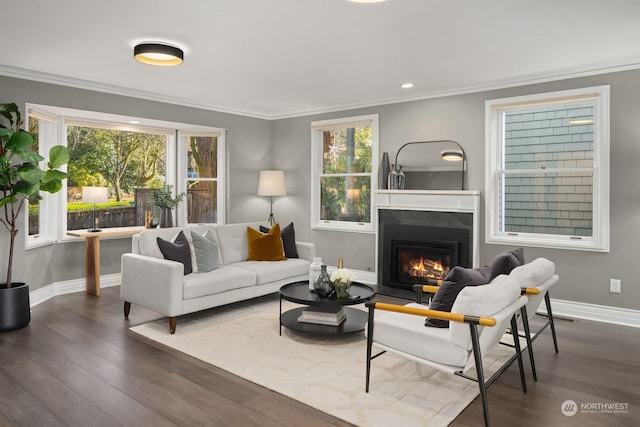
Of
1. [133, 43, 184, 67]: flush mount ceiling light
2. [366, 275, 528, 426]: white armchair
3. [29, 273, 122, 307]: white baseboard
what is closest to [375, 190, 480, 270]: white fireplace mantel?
[366, 275, 528, 426]: white armchair

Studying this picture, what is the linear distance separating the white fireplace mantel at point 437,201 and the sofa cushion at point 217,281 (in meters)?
2.13

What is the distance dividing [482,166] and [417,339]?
317 centimetres

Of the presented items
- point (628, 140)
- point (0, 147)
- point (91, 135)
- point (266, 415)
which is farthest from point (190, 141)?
point (628, 140)

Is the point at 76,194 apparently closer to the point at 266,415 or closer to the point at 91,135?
the point at 91,135

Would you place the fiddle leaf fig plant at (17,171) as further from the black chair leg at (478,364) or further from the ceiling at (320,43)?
the black chair leg at (478,364)

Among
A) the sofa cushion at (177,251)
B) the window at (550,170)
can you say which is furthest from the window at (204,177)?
the window at (550,170)

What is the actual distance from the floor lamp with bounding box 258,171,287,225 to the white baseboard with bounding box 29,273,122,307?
2.36 metres

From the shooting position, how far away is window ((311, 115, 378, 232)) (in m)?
6.31

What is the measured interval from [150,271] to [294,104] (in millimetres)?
3290

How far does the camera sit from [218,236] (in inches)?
203

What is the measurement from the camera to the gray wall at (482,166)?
14.2 ft

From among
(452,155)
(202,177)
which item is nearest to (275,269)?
(452,155)

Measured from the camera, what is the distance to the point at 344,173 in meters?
6.61

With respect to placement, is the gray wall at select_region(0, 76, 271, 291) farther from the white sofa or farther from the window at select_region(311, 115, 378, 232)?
the white sofa
